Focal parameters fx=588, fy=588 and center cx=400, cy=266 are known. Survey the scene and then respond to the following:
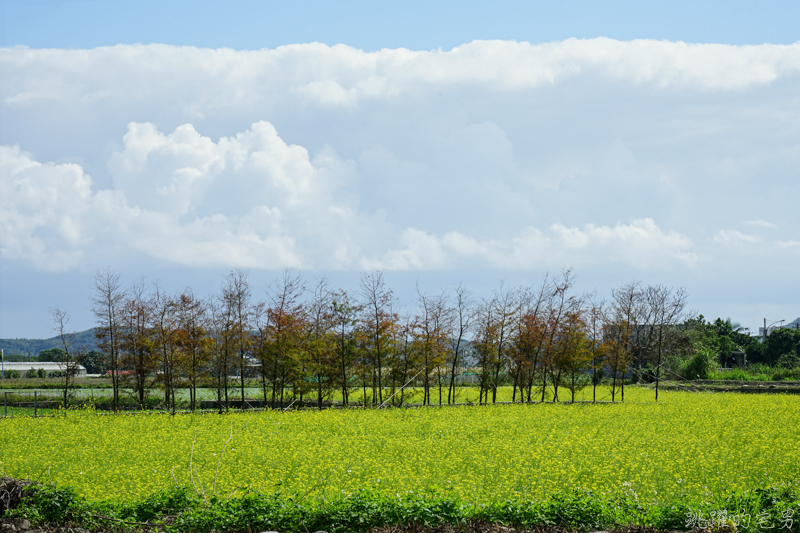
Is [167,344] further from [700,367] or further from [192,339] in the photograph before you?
[700,367]

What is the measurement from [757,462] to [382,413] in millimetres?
11253

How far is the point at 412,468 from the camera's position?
32.3 feet

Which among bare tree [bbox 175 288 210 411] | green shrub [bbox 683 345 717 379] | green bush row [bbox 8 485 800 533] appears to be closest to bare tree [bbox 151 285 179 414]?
bare tree [bbox 175 288 210 411]

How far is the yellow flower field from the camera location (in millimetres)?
8727

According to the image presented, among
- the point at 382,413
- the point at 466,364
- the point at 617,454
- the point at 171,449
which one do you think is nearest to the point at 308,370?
the point at 382,413

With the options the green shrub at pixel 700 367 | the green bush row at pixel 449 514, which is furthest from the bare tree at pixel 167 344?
the green shrub at pixel 700 367

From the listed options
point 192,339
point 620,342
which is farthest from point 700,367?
point 192,339

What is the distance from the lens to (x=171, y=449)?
1205 cm

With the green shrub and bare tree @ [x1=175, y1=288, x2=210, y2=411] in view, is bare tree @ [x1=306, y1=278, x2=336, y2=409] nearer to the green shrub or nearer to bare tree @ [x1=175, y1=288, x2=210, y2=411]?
bare tree @ [x1=175, y1=288, x2=210, y2=411]

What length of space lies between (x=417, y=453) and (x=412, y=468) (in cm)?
131

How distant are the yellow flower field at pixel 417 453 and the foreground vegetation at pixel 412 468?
4 centimetres

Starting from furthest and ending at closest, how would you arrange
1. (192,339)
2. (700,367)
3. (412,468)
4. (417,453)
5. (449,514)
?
(700,367), (192,339), (417,453), (412,468), (449,514)

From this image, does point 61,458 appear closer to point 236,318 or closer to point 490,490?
point 490,490

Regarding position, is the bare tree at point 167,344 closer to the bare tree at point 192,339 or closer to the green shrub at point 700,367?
the bare tree at point 192,339
